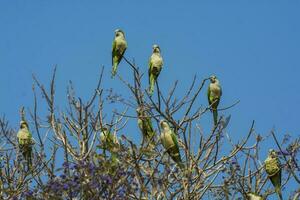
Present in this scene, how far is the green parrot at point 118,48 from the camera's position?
7181 mm

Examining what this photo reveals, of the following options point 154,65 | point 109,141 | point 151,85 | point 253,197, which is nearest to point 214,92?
point 154,65

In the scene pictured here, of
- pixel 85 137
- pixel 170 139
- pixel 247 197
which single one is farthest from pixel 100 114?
pixel 247 197

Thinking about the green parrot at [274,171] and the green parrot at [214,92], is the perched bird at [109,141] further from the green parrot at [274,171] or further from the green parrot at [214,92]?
the green parrot at [274,171]

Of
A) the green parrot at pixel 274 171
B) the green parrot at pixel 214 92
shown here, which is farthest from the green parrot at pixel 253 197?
the green parrot at pixel 214 92

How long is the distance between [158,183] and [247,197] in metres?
0.87

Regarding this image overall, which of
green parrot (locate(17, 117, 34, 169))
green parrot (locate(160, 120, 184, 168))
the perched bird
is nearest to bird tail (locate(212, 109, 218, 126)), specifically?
green parrot (locate(160, 120, 184, 168))

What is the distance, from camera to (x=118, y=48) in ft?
24.1

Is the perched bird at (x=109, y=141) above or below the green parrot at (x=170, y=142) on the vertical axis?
above

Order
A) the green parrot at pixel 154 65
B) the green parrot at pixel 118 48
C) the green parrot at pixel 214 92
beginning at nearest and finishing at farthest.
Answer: the green parrot at pixel 154 65, the green parrot at pixel 118 48, the green parrot at pixel 214 92

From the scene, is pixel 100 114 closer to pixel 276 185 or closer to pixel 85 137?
pixel 85 137

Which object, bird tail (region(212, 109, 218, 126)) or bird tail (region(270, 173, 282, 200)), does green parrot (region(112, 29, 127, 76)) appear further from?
bird tail (region(270, 173, 282, 200))

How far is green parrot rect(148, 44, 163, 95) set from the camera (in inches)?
278

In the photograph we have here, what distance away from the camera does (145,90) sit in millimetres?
6500

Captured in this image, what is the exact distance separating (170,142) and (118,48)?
4.38 feet
